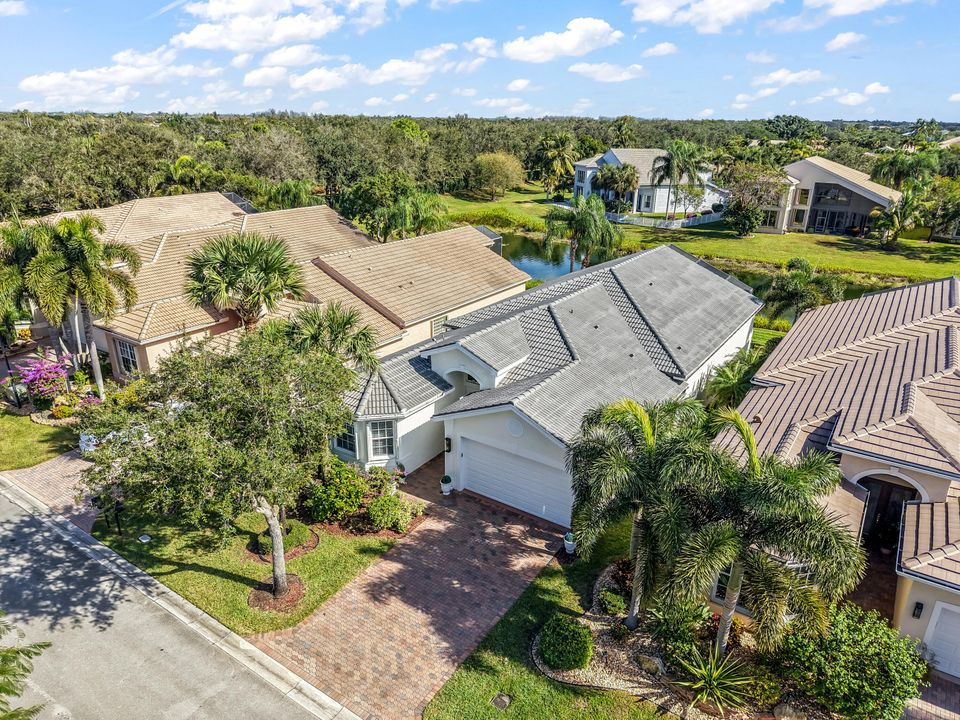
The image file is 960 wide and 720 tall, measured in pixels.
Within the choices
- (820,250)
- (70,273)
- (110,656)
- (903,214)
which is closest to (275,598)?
(110,656)

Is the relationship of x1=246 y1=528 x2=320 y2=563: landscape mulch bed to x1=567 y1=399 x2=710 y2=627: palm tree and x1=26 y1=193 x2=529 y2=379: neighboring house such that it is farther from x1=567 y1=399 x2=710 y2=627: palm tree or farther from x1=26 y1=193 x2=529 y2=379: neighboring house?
x1=567 y1=399 x2=710 y2=627: palm tree

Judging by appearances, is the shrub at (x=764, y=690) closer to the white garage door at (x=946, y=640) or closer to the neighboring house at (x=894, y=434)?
the neighboring house at (x=894, y=434)

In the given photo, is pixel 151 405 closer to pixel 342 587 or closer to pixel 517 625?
pixel 342 587

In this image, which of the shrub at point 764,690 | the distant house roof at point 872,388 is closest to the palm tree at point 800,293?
the distant house roof at point 872,388

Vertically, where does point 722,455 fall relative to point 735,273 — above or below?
above

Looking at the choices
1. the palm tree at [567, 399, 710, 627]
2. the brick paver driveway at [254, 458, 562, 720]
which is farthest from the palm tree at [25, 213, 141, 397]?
the palm tree at [567, 399, 710, 627]

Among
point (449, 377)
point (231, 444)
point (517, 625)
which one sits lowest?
point (517, 625)

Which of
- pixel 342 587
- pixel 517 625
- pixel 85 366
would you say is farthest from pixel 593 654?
pixel 85 366
